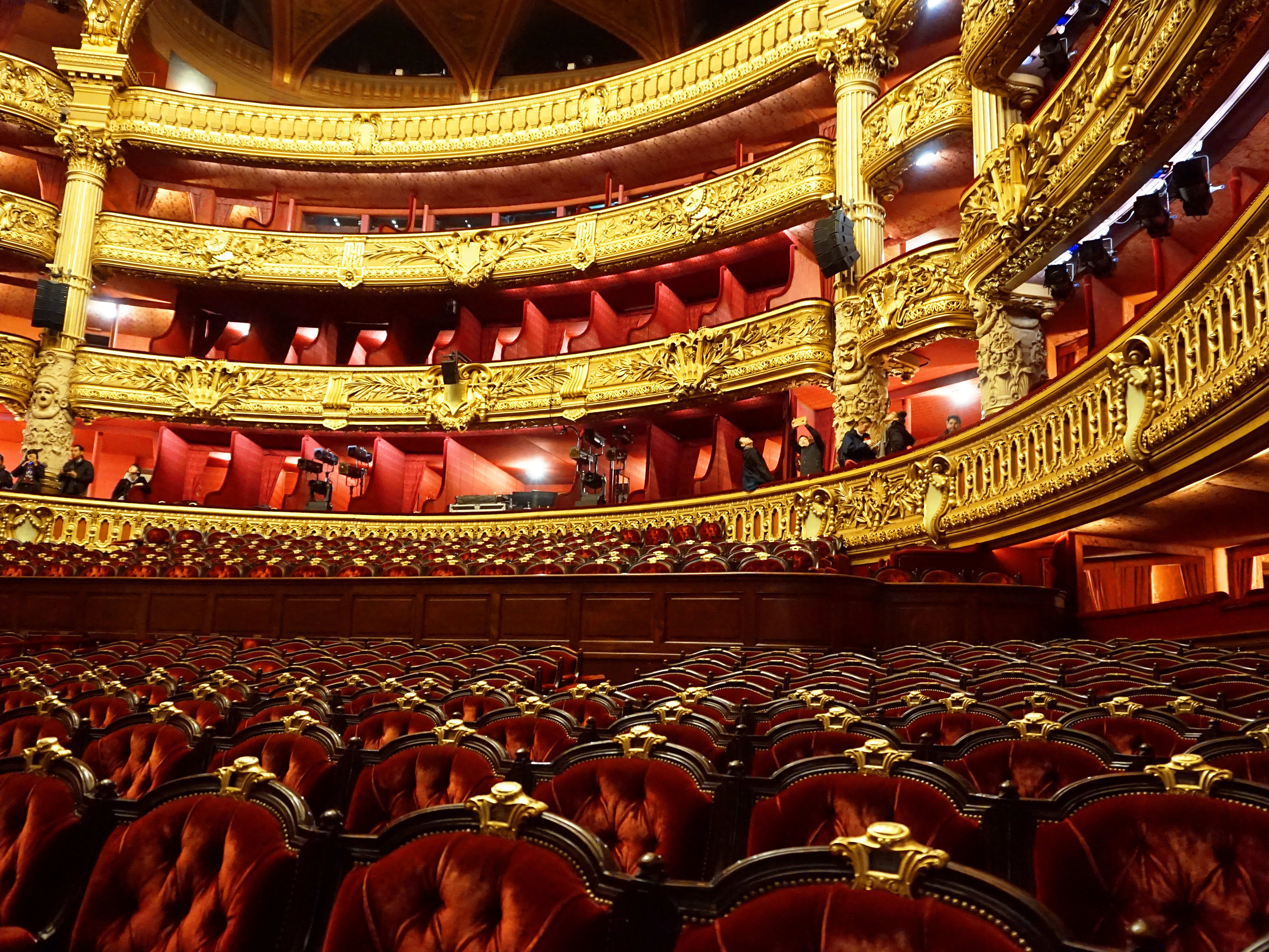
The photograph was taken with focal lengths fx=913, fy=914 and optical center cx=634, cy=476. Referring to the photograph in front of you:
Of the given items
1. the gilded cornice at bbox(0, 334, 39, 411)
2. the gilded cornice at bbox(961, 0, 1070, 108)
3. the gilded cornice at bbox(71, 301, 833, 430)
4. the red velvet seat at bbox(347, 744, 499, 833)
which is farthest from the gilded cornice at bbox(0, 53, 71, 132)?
the red velvet seat at bbox(347, 744, 499, 833)

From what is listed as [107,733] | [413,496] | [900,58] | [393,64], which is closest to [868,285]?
[900,58]

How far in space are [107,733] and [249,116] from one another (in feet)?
44.6

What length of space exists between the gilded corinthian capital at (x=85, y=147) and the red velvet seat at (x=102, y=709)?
12.6m

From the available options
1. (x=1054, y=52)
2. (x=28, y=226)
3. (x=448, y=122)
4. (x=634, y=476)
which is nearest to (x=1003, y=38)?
(x=1054, y=52)

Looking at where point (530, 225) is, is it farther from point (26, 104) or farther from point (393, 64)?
point (26, 104)

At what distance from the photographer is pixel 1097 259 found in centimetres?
709

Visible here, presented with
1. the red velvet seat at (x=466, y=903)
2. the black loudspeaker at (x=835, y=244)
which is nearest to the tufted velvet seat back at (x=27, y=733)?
the red velvet seat at (x=466, y=903)

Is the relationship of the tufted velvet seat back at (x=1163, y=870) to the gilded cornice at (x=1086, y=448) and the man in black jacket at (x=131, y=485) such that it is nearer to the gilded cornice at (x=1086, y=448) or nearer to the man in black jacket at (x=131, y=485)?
the gilded cornice at (x=1086, y=448)

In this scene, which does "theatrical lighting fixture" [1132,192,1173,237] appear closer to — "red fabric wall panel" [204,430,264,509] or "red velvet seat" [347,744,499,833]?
"red velvet seat" [347,744,499,833]

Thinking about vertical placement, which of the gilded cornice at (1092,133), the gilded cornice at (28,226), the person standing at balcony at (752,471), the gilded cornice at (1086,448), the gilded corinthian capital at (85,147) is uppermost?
the gilded corinthian capital at (85,147)

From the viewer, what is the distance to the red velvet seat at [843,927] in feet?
3.36

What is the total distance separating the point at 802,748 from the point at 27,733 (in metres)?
2.19

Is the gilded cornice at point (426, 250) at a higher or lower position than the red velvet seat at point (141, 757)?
higher

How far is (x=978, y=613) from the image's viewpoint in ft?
18.7
